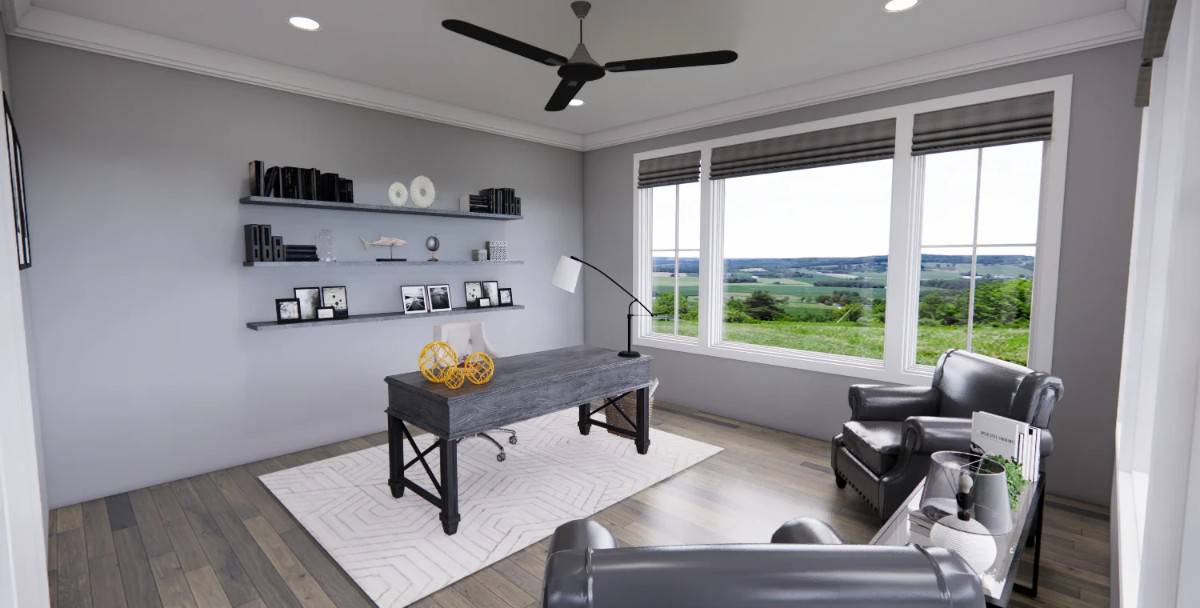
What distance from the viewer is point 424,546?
A: 8.61 ft

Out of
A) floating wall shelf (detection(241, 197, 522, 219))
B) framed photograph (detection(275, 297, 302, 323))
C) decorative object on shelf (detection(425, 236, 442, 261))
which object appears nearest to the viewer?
floating wall shelf (detection(241, 197, 522, 219))

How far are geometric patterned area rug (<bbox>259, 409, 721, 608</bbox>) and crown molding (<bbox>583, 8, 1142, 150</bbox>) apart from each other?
8.91 feet

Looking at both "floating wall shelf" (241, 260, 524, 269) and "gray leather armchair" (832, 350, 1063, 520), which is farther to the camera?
"floating wall shelf" (241, 260, 524, 269)

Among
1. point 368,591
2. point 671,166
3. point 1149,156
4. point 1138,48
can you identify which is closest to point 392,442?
point 368,591

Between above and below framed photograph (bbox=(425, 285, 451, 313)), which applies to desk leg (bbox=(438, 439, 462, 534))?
below

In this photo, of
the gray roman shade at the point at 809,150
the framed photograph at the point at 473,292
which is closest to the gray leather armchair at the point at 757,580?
the gray roman shade at the point at 809,150

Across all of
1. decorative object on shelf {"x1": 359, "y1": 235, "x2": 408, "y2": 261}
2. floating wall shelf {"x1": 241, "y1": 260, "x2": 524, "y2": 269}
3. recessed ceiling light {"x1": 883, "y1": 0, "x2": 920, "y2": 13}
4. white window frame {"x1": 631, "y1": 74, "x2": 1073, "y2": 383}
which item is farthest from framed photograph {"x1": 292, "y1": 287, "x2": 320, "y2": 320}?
recessed ceiling light {"x1": 883, "y1": 0, "x2": 920, "y2": 13}

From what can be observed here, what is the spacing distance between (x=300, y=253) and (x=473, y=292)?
151cm

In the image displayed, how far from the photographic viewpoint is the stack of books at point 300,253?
3.65 m

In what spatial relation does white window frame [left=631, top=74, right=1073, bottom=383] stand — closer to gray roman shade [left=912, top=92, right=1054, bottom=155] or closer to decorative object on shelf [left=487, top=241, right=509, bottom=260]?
gray roman shade [left=912, top=92, right=1054, bottom=155]

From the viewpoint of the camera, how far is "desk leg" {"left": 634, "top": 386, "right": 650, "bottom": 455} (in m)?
3.81

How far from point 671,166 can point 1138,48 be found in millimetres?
3071

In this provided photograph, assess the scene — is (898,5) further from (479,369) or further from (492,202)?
(492,202)

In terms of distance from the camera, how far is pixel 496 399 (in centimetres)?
286
